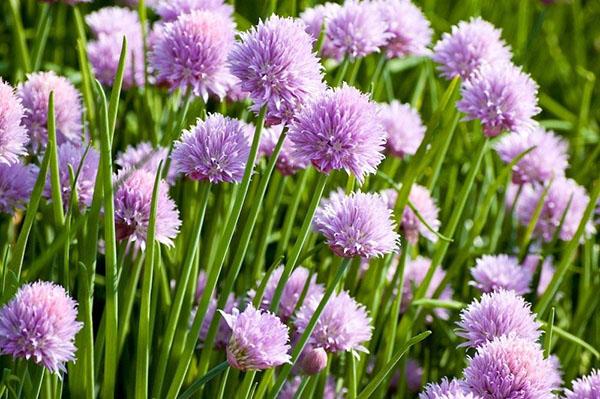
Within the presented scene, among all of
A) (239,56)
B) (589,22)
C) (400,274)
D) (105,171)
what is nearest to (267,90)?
(239,56)

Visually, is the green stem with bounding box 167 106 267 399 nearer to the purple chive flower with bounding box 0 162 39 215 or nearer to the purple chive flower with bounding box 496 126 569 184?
the purple chive flower with bounding box 0 162 39 215

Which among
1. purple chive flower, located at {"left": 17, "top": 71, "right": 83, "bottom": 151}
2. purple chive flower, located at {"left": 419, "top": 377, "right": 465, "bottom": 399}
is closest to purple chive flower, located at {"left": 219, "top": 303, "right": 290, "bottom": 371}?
purple chive flower, located at {"left": 419, "top": 377, "right": 465, "bottom": 399}

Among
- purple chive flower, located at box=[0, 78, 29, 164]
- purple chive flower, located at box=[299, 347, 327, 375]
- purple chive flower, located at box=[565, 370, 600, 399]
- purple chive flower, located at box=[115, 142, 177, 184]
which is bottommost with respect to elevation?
purple chive flower, located at box=[299, 347, 327, 375]

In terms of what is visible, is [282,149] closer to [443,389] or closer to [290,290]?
[290,290]

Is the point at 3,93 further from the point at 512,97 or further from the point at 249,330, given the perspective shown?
the point at 512,97

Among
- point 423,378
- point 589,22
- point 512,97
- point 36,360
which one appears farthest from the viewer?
point 589,22

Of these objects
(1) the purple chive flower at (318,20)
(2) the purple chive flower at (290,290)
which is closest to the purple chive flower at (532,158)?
(1) the purple chive flower at (318,20)
